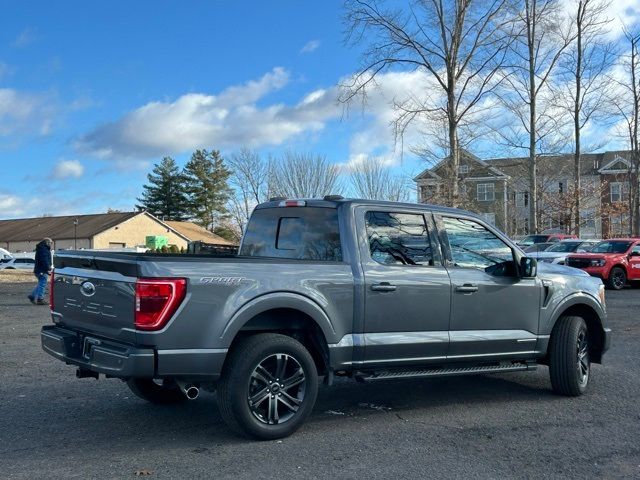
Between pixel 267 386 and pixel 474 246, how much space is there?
254cm

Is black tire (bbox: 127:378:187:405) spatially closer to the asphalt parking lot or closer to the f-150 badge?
the asphalt parking lot

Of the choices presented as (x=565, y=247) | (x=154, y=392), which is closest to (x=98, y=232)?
(x=565, y=247)

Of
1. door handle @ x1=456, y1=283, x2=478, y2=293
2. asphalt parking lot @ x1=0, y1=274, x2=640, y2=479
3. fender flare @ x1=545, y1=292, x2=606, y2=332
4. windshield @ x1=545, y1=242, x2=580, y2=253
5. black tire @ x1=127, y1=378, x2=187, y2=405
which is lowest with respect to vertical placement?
asphalt parking lot @ x1=0, y1=274, x2=640, y2=479

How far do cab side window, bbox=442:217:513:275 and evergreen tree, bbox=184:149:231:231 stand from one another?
86297mm

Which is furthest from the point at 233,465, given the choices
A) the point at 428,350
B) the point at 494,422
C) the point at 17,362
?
the point at 17,362

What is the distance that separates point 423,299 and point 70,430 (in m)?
3.18

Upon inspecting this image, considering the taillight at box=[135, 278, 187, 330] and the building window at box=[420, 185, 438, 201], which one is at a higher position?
the building window at box=[420, 185, 438, 201]

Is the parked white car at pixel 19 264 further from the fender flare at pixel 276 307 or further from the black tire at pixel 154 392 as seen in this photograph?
the fender flare at pixel 276 307

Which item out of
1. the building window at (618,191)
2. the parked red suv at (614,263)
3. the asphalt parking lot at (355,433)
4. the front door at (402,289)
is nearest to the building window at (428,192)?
the parked red suv at (614,263)

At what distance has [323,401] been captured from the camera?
6.67 meters

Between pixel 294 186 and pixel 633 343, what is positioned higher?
pixel 294 186

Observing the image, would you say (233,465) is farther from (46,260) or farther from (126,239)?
(126,239)

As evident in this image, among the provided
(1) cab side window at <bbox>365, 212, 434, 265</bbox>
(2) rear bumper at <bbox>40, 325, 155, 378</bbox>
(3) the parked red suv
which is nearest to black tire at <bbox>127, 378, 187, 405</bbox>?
(2) rear bumper at <bbox>40, 325, 155, 378</bbox>

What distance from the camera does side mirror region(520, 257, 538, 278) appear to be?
6.41 m
